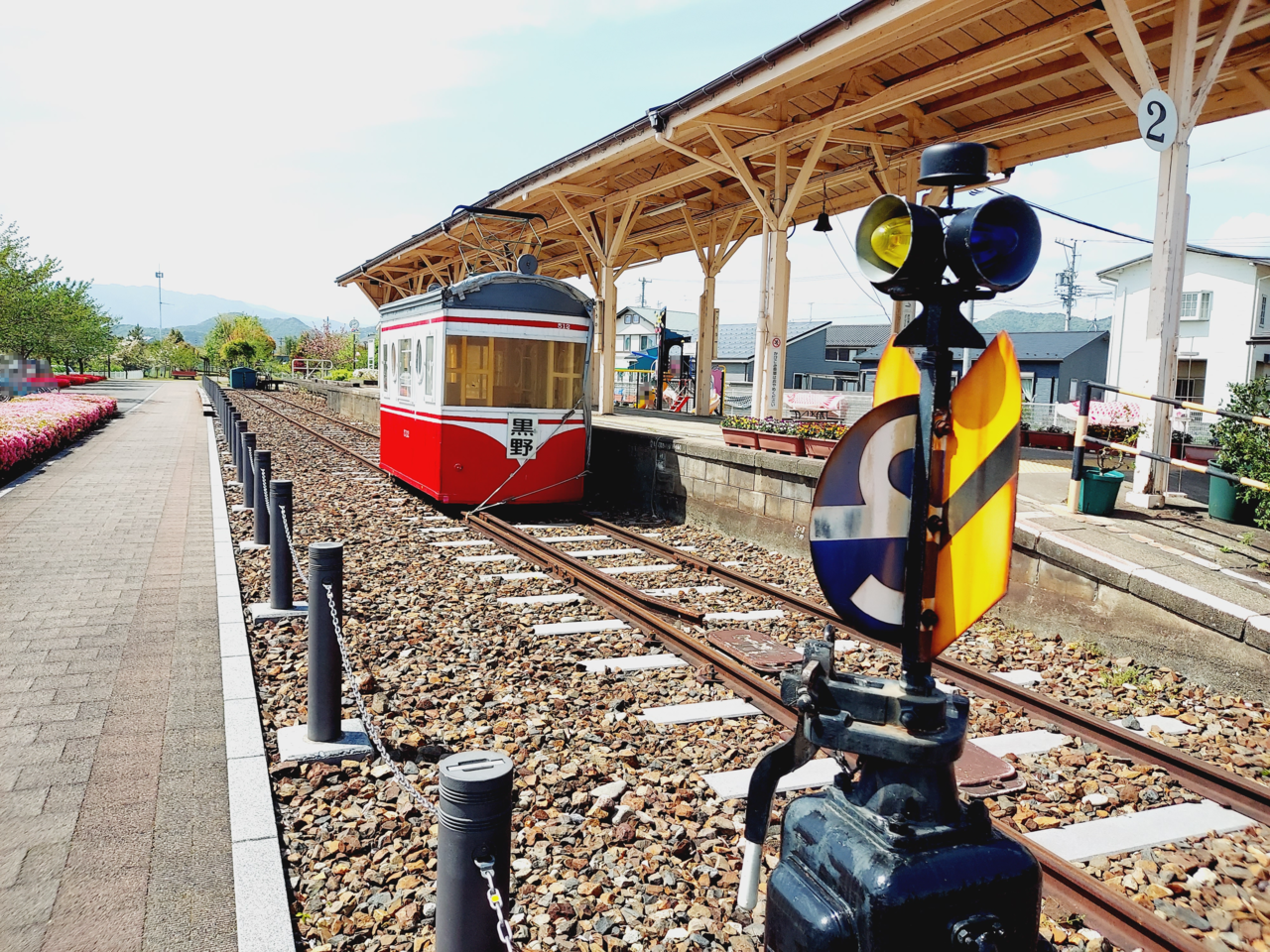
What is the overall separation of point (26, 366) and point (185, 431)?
51.9 ft

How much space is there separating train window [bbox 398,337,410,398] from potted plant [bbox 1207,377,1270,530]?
940 cm

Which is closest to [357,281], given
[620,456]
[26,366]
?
[26,366]

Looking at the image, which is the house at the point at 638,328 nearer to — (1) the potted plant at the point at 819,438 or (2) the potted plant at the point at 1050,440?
(2) the potted plant at the point at 1050,440

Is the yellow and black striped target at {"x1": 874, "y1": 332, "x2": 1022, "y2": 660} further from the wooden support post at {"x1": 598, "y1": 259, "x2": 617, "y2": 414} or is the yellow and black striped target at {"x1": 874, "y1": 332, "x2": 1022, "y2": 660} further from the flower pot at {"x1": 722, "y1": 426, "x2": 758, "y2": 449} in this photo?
the wooden support post at {"x1": 598, "y1": 259, "x2": 617, "y2": 414}

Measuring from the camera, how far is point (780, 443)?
1055cm

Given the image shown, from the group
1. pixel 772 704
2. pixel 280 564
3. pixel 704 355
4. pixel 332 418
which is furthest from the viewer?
pixel 332 418

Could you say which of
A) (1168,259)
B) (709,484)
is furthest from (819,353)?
(1168,259)

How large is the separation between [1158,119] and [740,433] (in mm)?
5470

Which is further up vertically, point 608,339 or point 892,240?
point 608,339

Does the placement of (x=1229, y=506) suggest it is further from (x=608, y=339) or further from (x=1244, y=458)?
(x=608, y=339)

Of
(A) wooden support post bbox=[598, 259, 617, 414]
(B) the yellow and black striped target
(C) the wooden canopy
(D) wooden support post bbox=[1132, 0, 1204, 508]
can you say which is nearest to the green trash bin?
(D) wooden support post bbox=[1132, 0, 1204, 508]

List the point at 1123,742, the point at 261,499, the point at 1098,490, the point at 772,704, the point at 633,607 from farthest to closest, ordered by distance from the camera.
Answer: the point at 261,499
the point at 1098,490
the point at 633,607
the point at 772,704
the point at 1123,742

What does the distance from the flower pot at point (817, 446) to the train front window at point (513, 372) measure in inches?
120

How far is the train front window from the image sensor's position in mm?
10734
